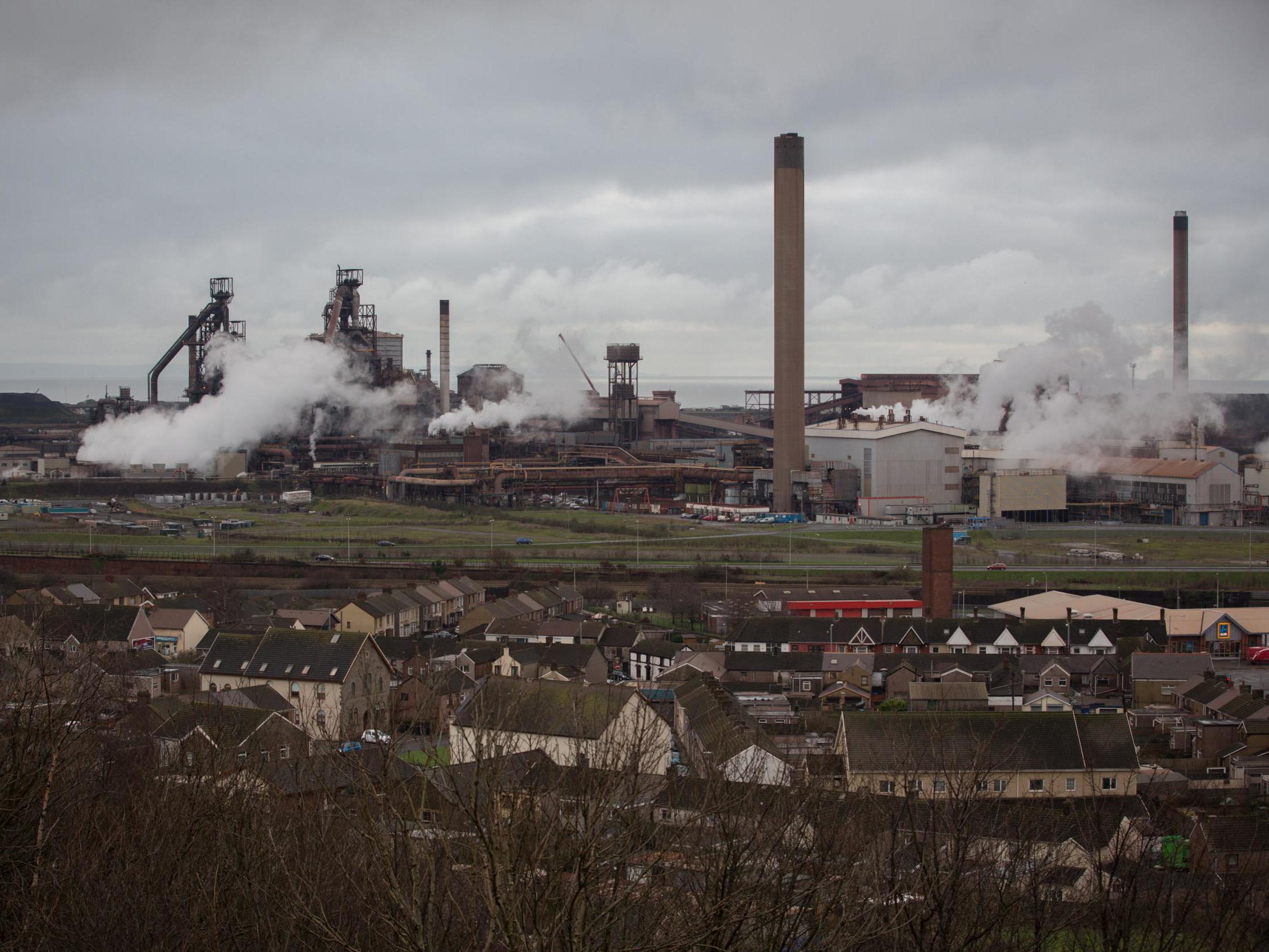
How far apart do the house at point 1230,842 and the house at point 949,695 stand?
5285mm

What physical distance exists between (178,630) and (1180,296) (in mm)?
42355

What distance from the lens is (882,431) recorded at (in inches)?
1585

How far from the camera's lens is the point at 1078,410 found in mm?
46688

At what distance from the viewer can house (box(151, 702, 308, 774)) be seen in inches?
290

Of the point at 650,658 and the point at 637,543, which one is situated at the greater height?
the point at 637,543

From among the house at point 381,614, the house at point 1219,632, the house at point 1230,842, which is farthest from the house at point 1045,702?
the house at point 381,614

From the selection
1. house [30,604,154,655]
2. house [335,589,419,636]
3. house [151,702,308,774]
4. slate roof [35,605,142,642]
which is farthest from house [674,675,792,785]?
slate roof [35,605,142,642]

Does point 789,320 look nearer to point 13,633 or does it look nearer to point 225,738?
point 13,633

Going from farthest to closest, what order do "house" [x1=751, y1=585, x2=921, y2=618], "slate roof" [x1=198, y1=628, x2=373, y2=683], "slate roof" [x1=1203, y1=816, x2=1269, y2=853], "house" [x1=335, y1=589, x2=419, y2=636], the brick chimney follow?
"house" [x1=751, y1=585, x2=921, y2=618] < the brick chimney < "house" [x1=335, y1=589, x2=419, y2=636] < "slate roof" [x1=198, y1=628, x2=373, y2=683] < "slate roof" [x1=1203, y1=816, x2=1269, y2=853]

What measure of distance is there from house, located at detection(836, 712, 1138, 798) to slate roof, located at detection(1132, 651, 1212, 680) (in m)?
5.84

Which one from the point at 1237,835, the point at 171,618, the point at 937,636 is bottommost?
the point at 937,636

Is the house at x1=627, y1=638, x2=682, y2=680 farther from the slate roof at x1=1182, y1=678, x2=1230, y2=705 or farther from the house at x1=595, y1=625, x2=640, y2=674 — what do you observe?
the slate roof at x1=1182, y1=678, x2=1230, y2=705

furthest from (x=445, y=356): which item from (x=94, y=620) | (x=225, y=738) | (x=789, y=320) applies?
(x=225, y=738)

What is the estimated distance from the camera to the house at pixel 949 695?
14953 millimetres
